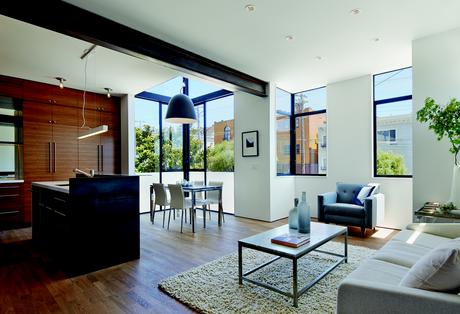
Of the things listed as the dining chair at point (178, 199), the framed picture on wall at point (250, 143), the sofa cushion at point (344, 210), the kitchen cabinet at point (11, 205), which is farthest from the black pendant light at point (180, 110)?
the kitchen cabinet at point (11, 205)

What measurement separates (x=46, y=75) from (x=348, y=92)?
18.9 ft

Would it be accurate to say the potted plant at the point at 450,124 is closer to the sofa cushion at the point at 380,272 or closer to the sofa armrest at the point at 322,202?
the sofa armrest at the point at 322,202

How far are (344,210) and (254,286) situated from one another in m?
2.43

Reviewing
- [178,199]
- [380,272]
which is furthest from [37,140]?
[380,272]

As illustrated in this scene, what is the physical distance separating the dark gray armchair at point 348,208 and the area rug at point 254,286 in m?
0.88

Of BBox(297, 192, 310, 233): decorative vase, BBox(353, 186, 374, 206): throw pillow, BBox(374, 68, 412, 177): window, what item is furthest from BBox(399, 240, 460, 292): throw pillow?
BBox(374, 68, 412, 177): window

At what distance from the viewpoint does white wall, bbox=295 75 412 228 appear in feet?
15.3

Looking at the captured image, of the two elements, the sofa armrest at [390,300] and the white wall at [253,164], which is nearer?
the sofa armrest at [390,300]

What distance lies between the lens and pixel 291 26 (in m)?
3.25

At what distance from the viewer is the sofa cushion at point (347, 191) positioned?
473cm

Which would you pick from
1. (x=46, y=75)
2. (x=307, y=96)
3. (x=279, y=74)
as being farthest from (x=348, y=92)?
(x=46, y=75)

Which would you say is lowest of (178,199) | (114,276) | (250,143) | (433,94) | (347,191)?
(114,276)

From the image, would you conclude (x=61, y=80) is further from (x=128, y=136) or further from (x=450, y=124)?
(x=450, y=124)

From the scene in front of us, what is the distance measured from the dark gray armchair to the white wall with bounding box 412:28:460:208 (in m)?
0.61
